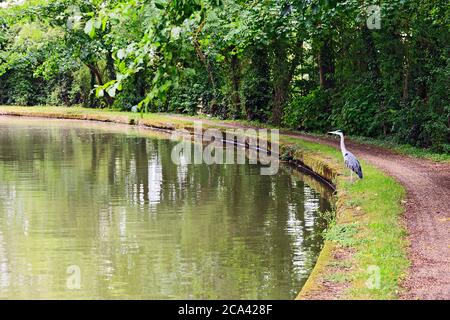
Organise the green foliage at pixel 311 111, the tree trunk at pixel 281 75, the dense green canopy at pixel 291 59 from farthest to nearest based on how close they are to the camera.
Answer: the tree trunk at pixel 281 75, the green foliage at pixel 311 111, the dense green canopy at pixel 291 59

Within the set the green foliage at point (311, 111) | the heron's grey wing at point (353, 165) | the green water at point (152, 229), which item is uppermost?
the green foliage at point (311, 111)

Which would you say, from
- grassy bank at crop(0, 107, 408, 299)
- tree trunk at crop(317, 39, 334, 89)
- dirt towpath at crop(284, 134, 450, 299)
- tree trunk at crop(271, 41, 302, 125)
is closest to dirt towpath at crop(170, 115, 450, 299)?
dirt towpath at crop(284, 134, 450, 299)

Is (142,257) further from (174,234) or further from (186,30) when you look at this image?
(186,30)

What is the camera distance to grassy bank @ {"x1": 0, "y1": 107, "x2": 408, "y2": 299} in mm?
7352

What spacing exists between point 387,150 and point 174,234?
8.84m

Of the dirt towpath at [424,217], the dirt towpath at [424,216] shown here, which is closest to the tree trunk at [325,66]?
the dirt towpath at [424,216]

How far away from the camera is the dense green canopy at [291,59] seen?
27.7 ft

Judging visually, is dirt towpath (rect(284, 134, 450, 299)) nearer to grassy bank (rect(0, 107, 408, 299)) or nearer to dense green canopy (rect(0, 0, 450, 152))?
grassy bank (rect(0, 107, 408, 299))

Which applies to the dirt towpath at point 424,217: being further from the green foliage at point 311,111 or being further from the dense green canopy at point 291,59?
the green foliage at point 311,111

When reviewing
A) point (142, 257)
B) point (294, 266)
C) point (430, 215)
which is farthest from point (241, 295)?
point (430, 215)

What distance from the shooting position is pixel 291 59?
2580cm

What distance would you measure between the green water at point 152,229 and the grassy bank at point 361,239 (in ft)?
1.60

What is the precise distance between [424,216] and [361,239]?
182 centimetres

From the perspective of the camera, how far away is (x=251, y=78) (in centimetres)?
2777
